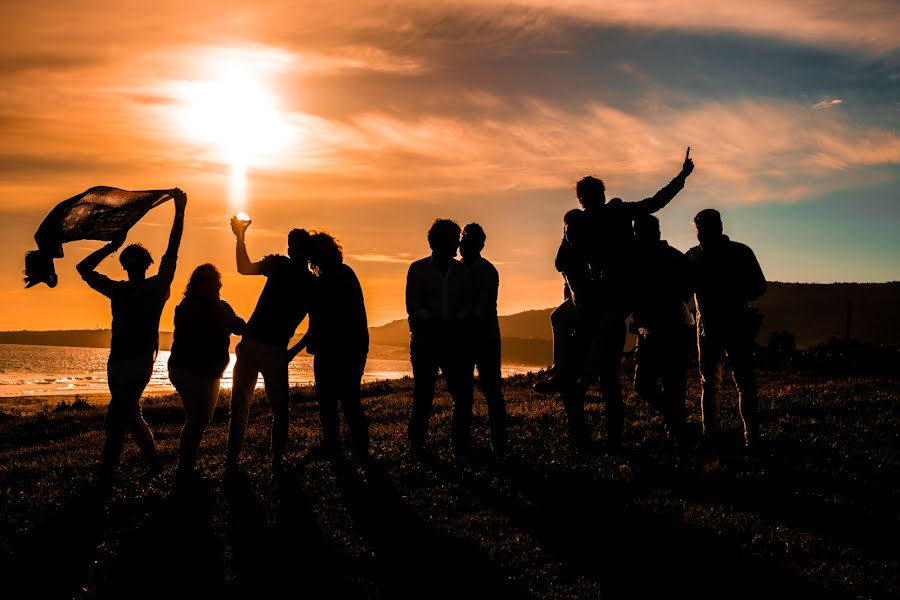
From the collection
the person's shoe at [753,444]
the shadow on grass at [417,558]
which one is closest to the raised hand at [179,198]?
the shadow on grass at [417,558]

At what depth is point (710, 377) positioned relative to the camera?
883cm

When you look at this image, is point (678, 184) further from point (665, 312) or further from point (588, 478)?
point (588, 478)

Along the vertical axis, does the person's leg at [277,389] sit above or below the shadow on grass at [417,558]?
above

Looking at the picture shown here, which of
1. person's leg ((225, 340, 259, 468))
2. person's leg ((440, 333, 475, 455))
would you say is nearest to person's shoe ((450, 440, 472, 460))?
person's leg ((440, 333, 475, 455))

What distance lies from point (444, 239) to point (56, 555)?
4.96 metres

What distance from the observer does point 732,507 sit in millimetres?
6879

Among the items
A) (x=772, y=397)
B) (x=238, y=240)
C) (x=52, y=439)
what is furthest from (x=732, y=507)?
(x=52, y=439)

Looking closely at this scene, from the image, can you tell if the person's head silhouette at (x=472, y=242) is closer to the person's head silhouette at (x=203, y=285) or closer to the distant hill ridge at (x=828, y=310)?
the person's head silhouette at (x=203, y=285)

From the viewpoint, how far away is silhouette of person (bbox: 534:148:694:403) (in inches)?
322

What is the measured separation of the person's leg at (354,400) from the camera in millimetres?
Answer: 8391

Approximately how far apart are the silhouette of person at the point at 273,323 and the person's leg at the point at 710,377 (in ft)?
14.4

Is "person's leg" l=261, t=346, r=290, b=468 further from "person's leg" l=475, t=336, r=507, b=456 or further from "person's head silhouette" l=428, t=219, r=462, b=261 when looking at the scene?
"person's leg" l=475, t=336, r=507, b=456

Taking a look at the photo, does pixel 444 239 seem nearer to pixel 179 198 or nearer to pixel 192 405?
pixel 179 198

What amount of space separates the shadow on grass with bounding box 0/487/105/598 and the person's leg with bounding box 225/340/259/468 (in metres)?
1.43
